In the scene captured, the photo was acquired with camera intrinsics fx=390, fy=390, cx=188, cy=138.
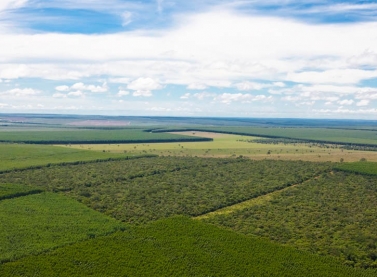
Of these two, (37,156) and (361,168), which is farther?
(37,156)

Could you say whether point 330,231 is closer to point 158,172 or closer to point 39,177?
point 158,172

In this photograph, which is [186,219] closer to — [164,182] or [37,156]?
[164,182]

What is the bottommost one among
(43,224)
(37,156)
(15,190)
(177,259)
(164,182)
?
(177,259)

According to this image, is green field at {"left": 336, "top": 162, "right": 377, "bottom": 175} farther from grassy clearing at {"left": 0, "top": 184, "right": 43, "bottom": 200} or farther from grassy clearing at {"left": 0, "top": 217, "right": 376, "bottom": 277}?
grassy clearing at {"left": 0, "top": 184, "right": 43, "bottom": 200}

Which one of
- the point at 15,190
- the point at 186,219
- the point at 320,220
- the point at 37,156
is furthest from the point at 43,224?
the point at 37,156

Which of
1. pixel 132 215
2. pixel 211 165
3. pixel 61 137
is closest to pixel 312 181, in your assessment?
pixel 211 165

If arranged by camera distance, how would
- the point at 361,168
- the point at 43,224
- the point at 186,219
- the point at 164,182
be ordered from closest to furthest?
the point at 43,224 → the point at 186,219 → the point at 164,182 → the point at 361,168

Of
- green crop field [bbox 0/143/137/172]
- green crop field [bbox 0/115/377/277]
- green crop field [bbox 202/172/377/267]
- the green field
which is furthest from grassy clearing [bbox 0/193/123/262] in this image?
the green field

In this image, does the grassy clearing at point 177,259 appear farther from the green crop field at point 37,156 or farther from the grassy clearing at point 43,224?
the green crop field at point 37,156
